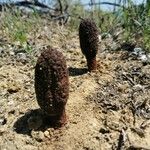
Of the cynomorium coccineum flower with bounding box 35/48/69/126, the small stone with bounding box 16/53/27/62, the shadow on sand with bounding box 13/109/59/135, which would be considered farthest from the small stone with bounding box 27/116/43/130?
the small stone with bounding box 16/53/27/62

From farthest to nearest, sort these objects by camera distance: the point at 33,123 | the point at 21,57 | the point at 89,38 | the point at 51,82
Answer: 1. the point at 21,57
2. the point at 89,38
3. the point at 33,123
4. the point at 51,82

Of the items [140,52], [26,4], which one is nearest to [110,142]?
[140,52]

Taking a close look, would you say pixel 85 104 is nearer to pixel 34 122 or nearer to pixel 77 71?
pixel 34 122

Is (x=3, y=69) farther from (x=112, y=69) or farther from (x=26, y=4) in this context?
(x=26, y=4)

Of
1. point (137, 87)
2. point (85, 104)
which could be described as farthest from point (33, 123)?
point (137, 87)

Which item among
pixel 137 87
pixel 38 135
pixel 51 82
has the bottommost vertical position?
pixel 38 135

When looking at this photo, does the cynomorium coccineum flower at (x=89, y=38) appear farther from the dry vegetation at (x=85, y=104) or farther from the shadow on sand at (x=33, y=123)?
the shadow on sand at (x=33, y=123)

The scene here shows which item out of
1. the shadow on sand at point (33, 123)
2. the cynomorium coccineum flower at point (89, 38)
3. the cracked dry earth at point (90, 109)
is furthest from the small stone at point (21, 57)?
the shadow on sand at point (33, 123)
